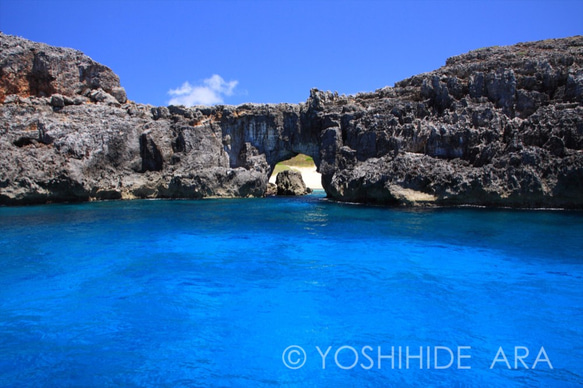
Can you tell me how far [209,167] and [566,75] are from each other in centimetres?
2461

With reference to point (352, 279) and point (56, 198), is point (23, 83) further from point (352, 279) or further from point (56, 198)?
point (352, 279)

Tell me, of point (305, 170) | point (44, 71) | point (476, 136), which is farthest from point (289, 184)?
point (305, 170)

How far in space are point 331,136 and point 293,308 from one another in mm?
21487

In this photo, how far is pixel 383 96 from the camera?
28250 millimetres

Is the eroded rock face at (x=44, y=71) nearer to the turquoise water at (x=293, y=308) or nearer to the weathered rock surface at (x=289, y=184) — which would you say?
the weathered rock surface at (x=289, y=184)

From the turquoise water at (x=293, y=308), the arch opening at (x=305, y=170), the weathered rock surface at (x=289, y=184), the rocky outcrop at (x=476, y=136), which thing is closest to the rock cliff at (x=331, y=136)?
the rocky outcrop at (x=476, y=136)

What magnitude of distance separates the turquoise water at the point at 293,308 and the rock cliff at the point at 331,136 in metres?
7.09

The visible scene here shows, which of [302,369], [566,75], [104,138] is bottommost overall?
[302,369]

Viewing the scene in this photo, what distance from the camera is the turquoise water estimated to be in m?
5.24

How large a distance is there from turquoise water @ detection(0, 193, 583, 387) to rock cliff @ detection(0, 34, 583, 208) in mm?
7092

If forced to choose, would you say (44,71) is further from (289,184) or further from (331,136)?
(331,136)

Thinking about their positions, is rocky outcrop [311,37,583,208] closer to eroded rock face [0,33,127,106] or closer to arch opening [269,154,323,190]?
eroded rock face [0,33,127,106]

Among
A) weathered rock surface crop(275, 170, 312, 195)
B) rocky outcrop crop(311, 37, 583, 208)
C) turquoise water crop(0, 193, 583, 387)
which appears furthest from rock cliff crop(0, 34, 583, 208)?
turquoise water crop(0, 193, 583, 387)

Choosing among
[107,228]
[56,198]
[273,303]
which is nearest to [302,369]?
[273,303]
